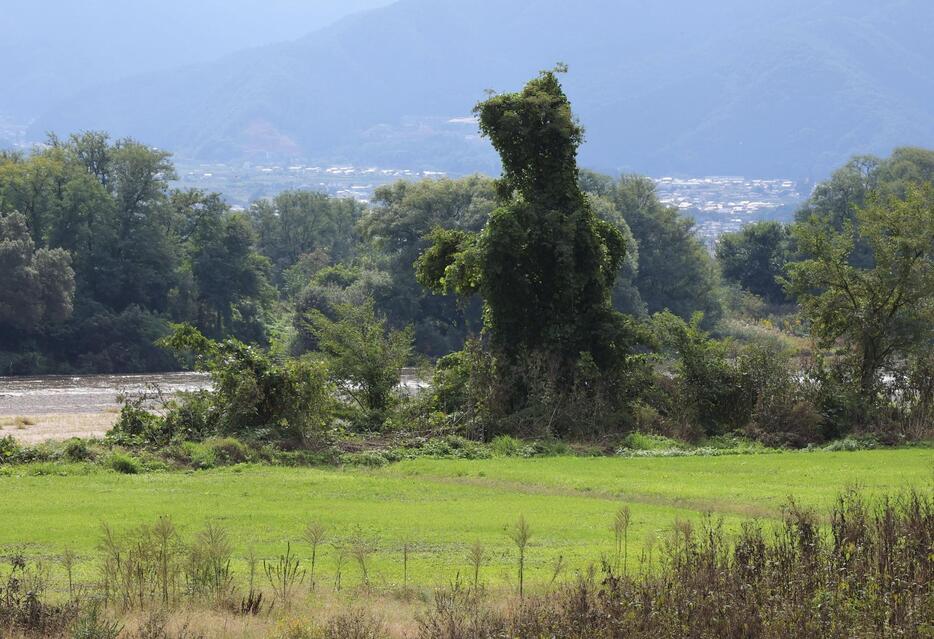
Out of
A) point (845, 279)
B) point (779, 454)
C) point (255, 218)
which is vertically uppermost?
point (255, 218)

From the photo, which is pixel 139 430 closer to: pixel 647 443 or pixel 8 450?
pixel 8 450

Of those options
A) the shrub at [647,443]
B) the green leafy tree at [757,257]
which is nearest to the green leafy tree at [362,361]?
the shrub at [647,443]

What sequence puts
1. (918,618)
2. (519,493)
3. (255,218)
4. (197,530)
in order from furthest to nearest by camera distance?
(255,218) → (519,493) → (197,530) → (918,618)

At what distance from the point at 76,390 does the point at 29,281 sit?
1193 centimetres

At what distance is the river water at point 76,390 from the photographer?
56.8 metres

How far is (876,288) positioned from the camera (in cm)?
3838

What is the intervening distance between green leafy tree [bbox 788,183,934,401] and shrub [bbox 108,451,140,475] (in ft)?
72.4

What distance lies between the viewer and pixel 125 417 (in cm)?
3375

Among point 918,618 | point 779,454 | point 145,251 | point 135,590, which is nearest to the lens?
point 918,618

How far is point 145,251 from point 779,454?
219 feet

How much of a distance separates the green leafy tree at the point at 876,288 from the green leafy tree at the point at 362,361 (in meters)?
13.8

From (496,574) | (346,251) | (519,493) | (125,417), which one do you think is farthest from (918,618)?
(346,251)

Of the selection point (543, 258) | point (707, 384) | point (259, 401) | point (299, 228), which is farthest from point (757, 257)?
point (259, 401)

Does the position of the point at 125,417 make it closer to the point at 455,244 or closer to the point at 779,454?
the point at 455,244
